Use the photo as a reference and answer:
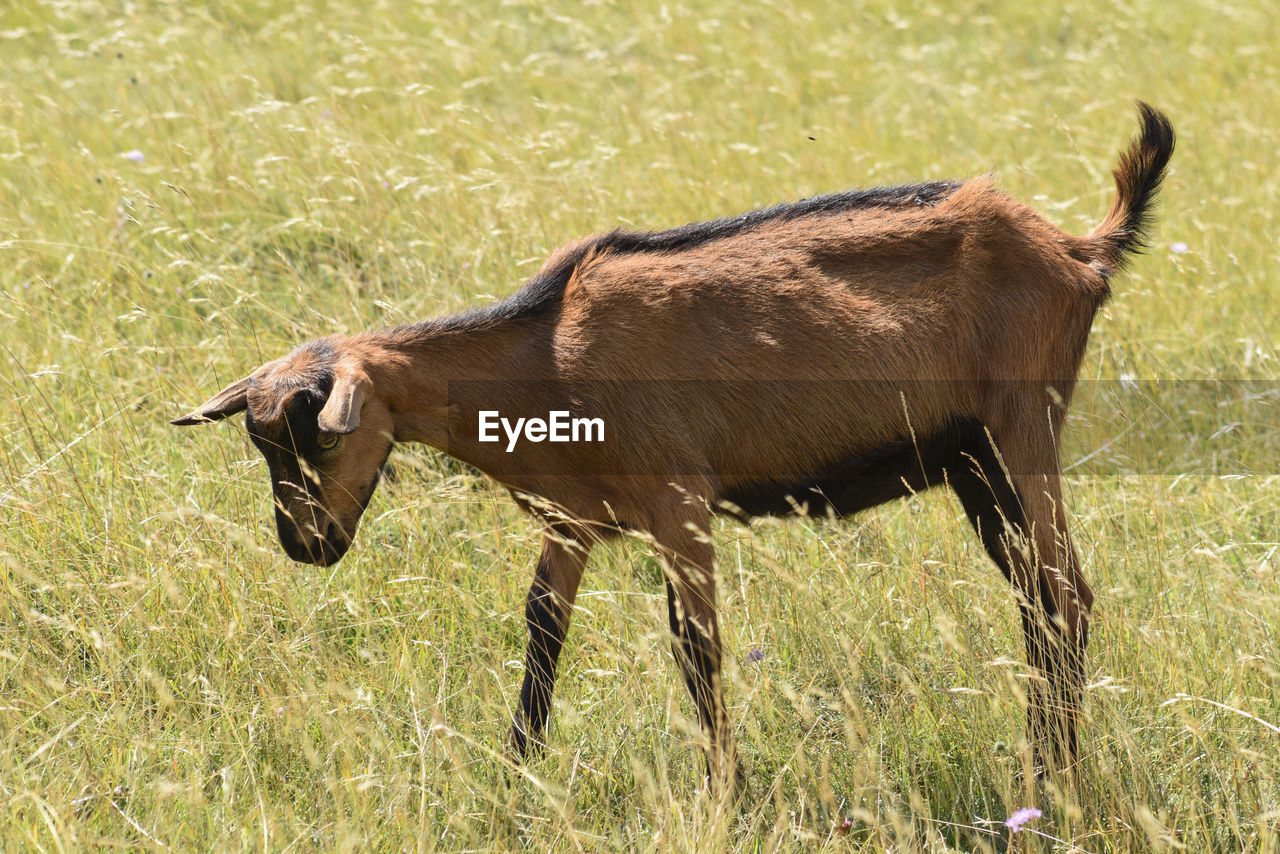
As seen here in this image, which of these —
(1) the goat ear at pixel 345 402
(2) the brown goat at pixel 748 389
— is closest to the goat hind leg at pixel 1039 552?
(2) the brown goat at pixel 748 389

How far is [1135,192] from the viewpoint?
13.0ft

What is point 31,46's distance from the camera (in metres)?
8.29

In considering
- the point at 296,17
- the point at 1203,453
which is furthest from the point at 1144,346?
the point at 296,17

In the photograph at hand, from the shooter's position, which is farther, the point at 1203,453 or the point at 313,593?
the point at 1203,453

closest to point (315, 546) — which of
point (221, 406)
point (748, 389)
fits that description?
point (221, 406)

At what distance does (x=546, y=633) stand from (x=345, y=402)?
96cm

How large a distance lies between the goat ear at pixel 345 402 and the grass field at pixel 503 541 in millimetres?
617

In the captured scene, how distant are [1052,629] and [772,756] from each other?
857mm

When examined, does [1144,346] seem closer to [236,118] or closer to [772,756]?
[772,756]

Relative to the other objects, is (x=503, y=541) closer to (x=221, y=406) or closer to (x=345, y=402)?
(x=221, y=406)

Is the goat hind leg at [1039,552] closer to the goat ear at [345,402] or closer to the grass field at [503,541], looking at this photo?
the grass field at [503,541]

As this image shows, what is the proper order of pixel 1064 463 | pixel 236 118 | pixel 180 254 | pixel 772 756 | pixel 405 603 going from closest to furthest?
pixel 772 756, pixel 405 603, pixel 1064 463, pixel 180 254, pixel 236 118

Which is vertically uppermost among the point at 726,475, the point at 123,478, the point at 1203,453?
the point at 726,475

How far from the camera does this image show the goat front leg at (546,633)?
3.57m
